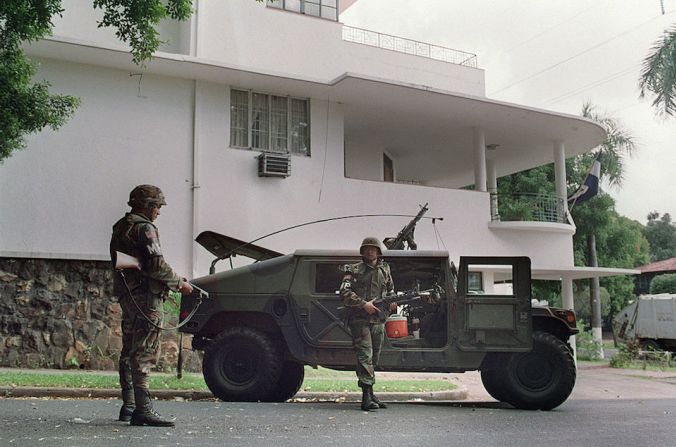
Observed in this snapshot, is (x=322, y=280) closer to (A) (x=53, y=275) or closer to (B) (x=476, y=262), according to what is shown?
(B) (x=476, y=262)

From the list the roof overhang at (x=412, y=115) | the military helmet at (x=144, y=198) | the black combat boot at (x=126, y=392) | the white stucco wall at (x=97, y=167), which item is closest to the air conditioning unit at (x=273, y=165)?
the white stucco wall at (x=97, y=167)

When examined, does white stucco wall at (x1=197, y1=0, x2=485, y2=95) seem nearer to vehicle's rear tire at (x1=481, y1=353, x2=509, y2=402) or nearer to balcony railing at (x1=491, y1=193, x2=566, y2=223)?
balcony railing at (x1=491, y1=193, x2=566, y2=223)

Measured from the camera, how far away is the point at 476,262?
8.34 meters

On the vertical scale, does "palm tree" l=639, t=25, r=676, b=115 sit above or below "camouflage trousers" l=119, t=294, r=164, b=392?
above

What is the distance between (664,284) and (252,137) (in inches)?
1465

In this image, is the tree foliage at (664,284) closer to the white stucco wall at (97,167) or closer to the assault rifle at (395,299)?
the white stucco wall at (97,167)

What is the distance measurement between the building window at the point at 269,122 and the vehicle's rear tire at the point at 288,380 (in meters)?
7.49

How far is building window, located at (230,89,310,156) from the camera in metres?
15.5

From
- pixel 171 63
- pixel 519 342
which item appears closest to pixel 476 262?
pixel 519 342

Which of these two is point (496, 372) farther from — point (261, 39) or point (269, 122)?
point (261, 39)

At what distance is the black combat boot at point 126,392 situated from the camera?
20.2ft

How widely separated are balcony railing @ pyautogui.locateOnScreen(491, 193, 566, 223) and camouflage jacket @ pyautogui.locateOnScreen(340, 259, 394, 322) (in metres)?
11.1

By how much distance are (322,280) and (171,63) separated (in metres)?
7.53

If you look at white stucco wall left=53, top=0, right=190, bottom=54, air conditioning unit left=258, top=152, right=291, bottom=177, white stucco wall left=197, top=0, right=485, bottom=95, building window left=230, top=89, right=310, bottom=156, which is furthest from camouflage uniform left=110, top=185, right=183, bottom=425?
white stucco wall left=53, top=0, right=190, bottom=54
